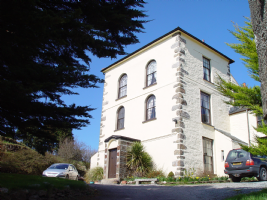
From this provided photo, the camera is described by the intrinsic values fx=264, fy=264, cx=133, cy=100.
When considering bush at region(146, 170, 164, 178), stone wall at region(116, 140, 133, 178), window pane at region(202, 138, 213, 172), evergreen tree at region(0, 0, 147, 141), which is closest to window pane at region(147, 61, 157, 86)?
stone wall at region(116, 140, 133, 178)

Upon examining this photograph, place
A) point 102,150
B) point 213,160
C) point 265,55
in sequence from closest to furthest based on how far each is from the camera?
point 265,55
point 213,160
point 102,150

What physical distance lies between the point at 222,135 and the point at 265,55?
13.0m

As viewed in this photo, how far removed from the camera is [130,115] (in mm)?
19156

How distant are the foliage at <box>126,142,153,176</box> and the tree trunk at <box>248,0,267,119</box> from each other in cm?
1152

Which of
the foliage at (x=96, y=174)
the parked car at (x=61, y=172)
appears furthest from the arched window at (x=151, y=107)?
the parked car at (x=61, y=172)

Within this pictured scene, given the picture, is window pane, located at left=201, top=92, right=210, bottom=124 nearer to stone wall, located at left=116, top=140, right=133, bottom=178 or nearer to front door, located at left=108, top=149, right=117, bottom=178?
stone wall, located at left=116, top=140, right=133, bottom=178

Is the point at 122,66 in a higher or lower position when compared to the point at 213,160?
higher

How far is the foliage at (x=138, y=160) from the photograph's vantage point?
15.8 m

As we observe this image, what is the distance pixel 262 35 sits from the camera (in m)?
5.32

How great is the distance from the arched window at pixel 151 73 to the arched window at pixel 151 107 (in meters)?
1.17

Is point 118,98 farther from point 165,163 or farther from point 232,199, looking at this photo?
point 232,199

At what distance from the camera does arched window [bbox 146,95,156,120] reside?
697 inches

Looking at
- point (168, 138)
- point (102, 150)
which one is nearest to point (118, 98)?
point (102, 150)

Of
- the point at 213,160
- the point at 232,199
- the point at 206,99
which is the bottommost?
the point at 232,199
